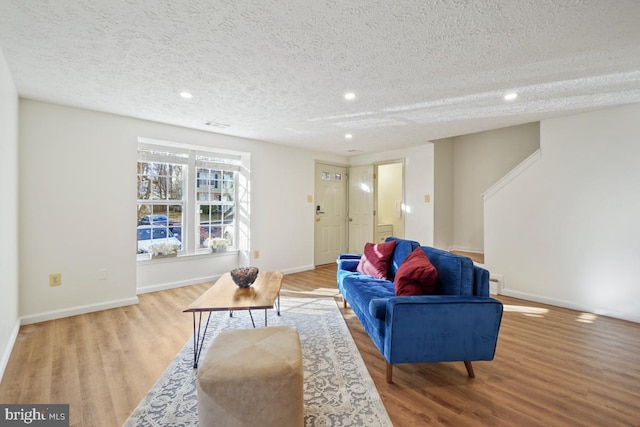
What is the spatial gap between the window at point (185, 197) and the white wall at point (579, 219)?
14.0ft

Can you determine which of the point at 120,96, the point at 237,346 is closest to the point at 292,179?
the point at 120,96

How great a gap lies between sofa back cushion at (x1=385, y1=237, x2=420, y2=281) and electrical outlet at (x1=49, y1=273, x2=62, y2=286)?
363 centimetres

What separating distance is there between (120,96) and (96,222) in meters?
1.51

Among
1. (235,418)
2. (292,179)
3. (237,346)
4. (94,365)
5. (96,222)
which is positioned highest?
(292,179)

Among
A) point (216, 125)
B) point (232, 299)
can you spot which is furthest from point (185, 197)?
point (232, 299)

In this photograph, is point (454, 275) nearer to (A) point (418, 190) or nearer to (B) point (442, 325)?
(B) point (442, 325)

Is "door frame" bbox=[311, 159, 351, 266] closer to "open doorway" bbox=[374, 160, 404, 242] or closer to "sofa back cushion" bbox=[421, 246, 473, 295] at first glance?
"open doorway" bbox=[374, 160, 404, 242]

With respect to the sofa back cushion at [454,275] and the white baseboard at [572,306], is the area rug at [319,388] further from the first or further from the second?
the white baseboard at [572,306]

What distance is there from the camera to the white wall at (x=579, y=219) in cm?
310

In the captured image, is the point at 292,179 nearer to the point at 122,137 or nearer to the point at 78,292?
the point at 122,137

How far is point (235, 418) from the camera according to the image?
1340mm

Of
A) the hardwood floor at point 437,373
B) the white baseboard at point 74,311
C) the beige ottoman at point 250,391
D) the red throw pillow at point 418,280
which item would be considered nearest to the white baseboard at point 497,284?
the hardwood floor at point 437,373

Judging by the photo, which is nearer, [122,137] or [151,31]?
[151,31]

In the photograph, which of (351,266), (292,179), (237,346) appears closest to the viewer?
(237,346)
